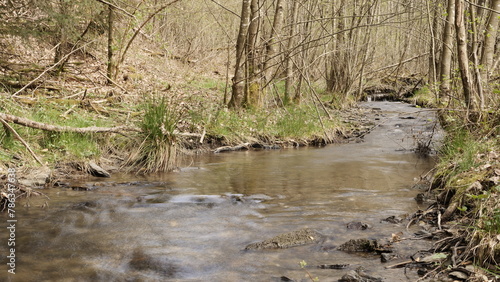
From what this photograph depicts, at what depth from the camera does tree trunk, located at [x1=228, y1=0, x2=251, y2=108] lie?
11.3 metres

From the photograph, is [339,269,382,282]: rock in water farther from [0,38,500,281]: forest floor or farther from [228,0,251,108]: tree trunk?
[228,0,251,108]: tree trunk

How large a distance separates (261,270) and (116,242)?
1.58 meters

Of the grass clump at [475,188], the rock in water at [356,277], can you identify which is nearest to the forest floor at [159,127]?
the grass clump at [475,188]

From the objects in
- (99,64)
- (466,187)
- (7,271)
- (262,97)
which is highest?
(99,64)

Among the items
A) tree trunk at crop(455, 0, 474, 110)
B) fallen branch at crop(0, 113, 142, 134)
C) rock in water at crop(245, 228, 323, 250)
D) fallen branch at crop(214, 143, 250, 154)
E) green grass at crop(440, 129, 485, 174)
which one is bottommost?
rock in water at crop(245, 228, 323, 250)

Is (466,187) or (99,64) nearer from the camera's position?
(466,187)

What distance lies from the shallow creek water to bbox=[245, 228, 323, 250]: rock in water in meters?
0.11

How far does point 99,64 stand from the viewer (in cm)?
1420

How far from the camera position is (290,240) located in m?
4.46

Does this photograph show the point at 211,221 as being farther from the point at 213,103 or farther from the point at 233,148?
the point at 213,103

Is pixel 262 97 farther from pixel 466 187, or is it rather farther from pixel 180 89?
pixel 466 187

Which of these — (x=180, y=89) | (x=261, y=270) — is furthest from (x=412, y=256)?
(x=180, y=89)

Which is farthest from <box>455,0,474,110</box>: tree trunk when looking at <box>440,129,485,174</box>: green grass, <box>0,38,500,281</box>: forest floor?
<box>0,38,500,281</box>: forest floor

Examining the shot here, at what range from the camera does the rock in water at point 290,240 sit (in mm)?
4363
